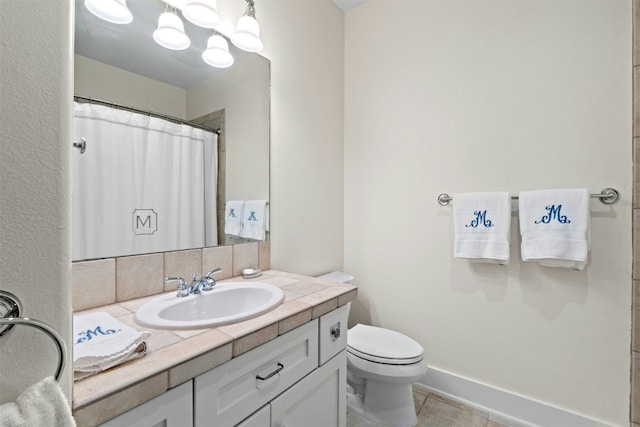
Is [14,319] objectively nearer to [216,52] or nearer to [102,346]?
[102,346]

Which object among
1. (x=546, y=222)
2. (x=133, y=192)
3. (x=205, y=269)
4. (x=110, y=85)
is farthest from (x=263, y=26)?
(x=546, y=222)

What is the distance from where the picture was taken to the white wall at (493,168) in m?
1.29

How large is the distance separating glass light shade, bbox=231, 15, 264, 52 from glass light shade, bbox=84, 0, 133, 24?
0.42 m

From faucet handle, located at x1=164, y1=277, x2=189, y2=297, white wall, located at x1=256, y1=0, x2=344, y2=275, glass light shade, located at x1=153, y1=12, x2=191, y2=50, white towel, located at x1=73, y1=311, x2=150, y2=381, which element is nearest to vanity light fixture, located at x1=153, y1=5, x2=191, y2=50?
glass light shade, located at x1=153, y1=12, x2=191, y2=50

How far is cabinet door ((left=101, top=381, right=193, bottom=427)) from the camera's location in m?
0.56

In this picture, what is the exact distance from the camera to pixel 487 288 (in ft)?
5.17

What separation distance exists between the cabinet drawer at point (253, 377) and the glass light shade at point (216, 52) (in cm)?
124

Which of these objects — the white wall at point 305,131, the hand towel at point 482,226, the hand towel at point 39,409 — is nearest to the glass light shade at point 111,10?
the white wall at point 305,131

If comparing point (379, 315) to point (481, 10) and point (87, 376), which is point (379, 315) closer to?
point (87, 376)

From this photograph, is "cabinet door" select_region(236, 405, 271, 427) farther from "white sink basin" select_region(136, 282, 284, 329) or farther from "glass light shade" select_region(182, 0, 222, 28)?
"glass light shade" select_region(182, 0, 222, 28)

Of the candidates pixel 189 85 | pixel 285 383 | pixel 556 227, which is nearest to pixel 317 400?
pixel 285 383

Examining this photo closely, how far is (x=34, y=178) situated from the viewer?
1.34ft

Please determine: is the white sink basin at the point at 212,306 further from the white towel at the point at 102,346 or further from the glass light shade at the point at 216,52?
the glass light shade at the point at 216,52

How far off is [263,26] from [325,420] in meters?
1.89
